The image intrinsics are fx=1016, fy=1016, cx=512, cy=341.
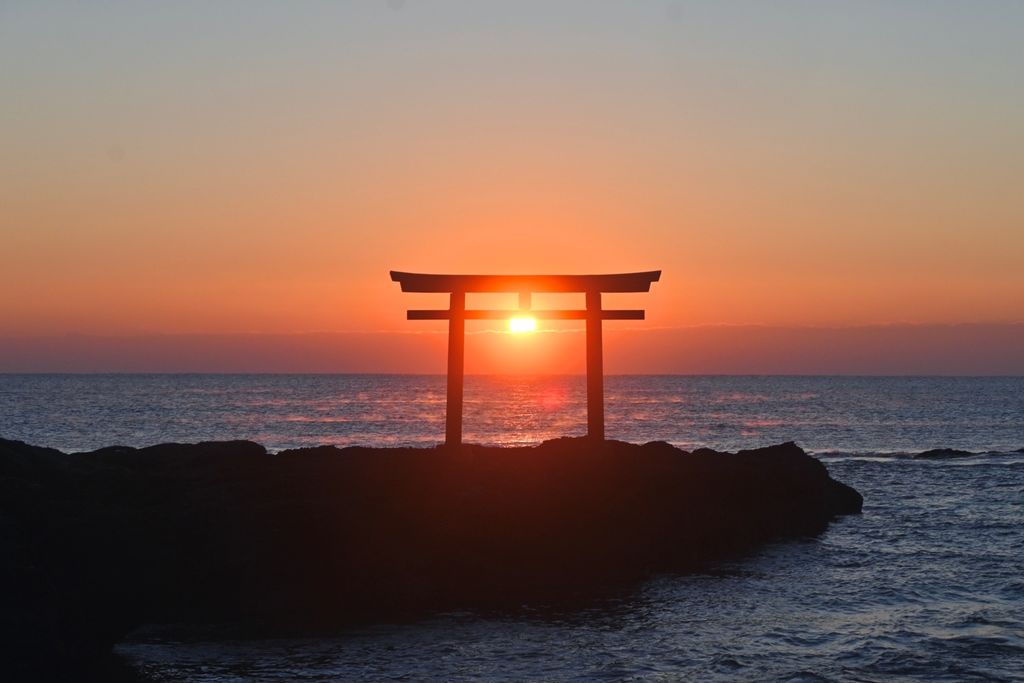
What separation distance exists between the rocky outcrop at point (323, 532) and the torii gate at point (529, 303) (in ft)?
4.17

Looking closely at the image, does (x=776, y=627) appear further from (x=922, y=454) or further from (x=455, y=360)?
(x=922, y=454)

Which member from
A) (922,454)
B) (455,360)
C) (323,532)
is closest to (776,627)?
(323,532)

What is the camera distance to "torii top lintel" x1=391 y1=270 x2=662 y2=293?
20328mm

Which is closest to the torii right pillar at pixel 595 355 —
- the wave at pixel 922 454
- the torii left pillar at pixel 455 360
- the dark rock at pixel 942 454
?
the torii left pillar at pixel 455 360

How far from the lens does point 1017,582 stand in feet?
55.3

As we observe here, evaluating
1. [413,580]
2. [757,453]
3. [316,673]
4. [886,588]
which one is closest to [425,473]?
[413,580]

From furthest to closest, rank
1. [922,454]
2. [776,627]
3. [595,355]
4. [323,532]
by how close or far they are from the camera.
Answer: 1. [922,454]
2. [595,355]
3. [323,532]
4. [776,627]

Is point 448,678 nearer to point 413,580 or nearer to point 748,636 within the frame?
point 413,580

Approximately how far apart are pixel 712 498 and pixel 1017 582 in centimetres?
554

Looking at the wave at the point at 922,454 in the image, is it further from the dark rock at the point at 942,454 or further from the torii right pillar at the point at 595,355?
the torii right pillar at the point at 595,355

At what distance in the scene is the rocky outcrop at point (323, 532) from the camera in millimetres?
11938

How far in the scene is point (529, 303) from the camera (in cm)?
2067

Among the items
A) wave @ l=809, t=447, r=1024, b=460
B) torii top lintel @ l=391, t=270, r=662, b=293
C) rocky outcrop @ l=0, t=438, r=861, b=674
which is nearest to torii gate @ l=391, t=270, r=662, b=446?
torii top lintel @ l=391, t=270, r=662, b=293

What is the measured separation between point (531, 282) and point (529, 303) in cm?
44
